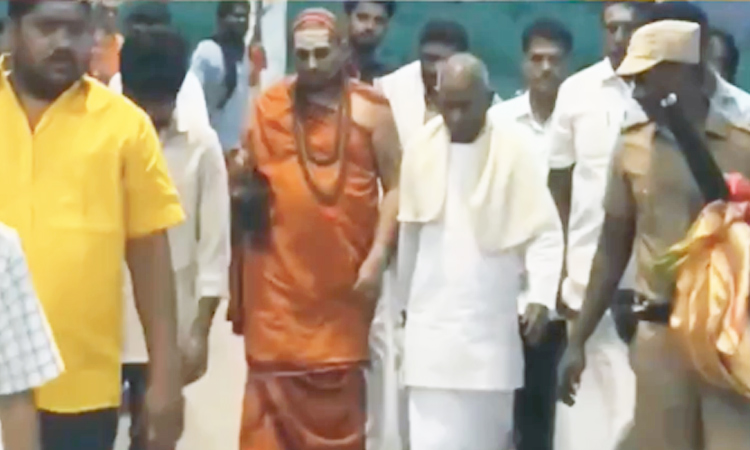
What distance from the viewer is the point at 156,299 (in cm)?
404

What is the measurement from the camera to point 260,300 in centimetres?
537

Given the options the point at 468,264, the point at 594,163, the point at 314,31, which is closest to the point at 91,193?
the point at 314,31

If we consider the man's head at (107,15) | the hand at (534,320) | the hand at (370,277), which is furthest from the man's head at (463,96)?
the man's head at (107,15)

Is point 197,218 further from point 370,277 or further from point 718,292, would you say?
point 718,292

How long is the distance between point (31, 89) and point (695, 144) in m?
1.68

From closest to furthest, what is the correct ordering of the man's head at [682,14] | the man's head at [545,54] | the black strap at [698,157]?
the black strap at [698,157]
the man's head at [682,14]
the man's head at [545,54]

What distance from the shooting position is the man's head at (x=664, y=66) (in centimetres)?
452

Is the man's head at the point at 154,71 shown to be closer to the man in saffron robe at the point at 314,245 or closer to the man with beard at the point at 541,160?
the man in saffron robe at the point at 314,245

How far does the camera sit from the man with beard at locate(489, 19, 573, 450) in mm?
5730

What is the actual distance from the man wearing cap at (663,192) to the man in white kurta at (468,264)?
2.19 feet

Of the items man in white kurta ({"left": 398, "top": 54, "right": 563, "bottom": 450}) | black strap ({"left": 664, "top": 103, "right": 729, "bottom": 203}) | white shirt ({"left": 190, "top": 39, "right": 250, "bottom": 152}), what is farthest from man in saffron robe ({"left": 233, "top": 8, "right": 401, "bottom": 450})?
black strap ({"left": 664, "top": 103, "right": 729, "bottom": 203})

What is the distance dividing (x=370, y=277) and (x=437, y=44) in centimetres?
104

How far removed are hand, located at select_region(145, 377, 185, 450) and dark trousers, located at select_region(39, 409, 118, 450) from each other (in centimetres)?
10

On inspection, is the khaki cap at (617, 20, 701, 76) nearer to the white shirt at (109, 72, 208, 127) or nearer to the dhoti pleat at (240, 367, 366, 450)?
the dhoti pleat at (240, 367, 366, 450)
